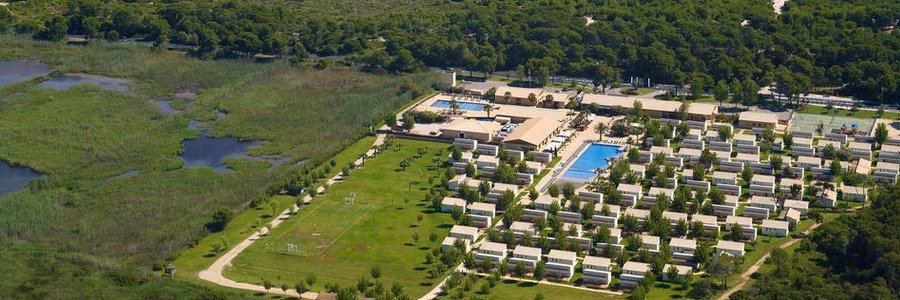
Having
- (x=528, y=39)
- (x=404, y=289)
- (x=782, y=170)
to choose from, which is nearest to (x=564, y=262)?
(x=404, y=289)

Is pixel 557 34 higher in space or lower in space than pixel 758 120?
higher

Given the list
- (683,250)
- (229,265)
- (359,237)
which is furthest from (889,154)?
(229,265)

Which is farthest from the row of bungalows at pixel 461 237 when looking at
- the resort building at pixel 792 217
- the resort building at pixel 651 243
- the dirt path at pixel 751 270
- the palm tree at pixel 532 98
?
the palm tree at pixel 532 98

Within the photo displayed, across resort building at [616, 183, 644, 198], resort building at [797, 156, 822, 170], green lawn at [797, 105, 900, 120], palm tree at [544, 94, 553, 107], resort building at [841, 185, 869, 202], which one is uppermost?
palm tree at [544, 94, 553, 107]

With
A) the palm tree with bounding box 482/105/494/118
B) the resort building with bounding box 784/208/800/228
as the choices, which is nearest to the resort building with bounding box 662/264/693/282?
the resort building with bounding box 784/208/800/228

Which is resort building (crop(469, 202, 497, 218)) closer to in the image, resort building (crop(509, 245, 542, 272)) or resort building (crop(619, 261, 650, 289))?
resort building (crop(509, 245, 542, 272))

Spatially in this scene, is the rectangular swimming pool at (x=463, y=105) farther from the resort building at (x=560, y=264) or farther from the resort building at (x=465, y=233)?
the resort building at (x=560, y=264)

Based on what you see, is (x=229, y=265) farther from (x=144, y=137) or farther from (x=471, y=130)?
(x=471, y=130)

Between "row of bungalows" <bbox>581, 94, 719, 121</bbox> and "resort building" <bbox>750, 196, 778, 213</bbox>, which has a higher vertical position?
"row of bungalows" <bbox>581, 94, 719, 121</bbox>
